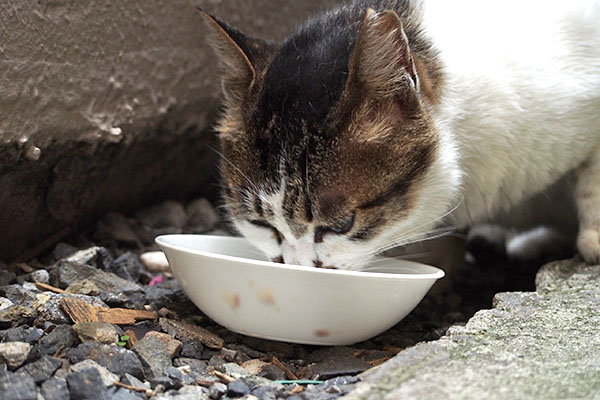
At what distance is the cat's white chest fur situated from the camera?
1.84 metres

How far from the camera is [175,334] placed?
5.54ft

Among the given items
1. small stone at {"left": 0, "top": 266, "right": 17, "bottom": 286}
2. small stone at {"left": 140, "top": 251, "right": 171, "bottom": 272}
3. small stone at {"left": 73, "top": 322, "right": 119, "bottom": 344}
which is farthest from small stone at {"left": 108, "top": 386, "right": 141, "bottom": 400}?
small stone at {"left": 140, "top": 251, "right": 171, "bottom": 272}

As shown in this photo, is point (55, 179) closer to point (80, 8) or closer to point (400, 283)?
point (80, 8)

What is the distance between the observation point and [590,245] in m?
1.96

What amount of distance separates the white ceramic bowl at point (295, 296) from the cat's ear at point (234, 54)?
488mm

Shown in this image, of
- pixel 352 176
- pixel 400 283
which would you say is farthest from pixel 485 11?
pixel 400 283

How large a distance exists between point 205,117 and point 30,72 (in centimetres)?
91

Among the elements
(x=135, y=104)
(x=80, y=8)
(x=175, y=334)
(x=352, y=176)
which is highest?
(x=80, y=8)

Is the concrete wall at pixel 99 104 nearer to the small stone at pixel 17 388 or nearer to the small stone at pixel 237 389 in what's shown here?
the small stone at pixel 17 388

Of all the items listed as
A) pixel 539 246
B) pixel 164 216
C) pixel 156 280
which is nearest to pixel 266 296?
pixel 156 280

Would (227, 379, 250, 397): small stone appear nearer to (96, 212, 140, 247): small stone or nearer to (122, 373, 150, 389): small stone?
(122, 373, 150, 389): small stone

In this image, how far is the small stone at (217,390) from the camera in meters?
1.39

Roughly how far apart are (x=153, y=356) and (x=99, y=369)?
152mm

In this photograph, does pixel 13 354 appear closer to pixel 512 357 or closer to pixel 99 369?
pixel 99 369
